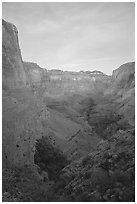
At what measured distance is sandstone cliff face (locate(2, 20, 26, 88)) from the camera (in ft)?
77.6

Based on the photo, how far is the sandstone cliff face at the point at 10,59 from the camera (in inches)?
931

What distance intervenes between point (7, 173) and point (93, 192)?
6331mm

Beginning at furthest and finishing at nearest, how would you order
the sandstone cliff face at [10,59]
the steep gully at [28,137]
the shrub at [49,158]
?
1. the sandstone cliff face at [10,59]
2. the shrub at [49,158]
3. the steep gully at [28,137]

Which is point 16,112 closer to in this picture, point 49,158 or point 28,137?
point 28,137

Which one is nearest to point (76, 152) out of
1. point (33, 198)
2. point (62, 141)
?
point (62, 141)

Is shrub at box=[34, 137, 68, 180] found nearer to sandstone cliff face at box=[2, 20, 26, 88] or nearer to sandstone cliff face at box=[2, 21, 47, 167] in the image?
sandstone cliff face at box=[2, 21, 47, 167]

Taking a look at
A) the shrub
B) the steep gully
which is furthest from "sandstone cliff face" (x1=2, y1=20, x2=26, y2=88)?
the shrub

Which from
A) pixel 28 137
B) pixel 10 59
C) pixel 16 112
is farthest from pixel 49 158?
pixel 10 59

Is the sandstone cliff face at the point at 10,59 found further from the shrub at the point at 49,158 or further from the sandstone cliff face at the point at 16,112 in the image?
the shrub at the point at 49,158

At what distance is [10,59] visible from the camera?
2511 cm

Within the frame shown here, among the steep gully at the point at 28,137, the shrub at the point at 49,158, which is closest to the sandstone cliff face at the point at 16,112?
the steep gully at the point at 28,137

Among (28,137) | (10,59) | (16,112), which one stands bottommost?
(28,137)

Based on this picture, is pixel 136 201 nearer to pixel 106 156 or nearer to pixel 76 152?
pixel 106 156

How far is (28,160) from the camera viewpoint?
17141mm
